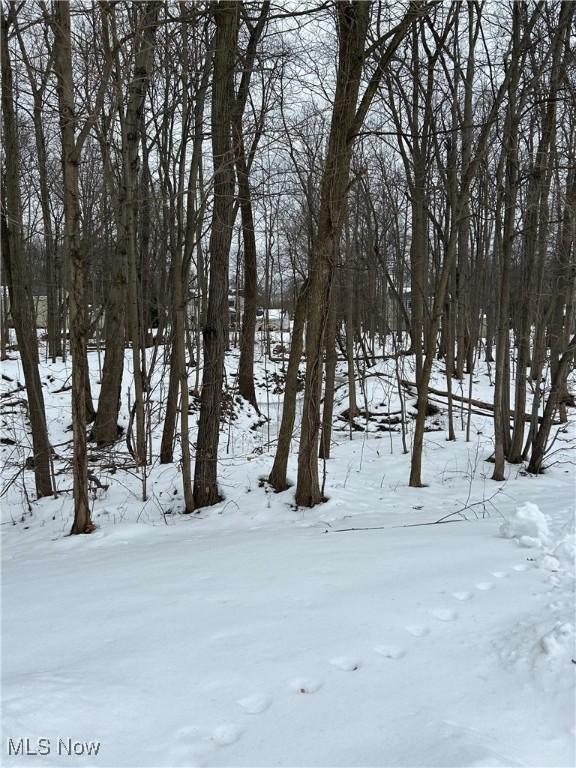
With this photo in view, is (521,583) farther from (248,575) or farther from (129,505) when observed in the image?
(129,505)

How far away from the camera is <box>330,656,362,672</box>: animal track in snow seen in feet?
7.91

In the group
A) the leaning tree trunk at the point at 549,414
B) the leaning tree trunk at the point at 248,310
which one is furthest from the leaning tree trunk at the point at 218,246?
the leaning tree trunk at the point at 248,310

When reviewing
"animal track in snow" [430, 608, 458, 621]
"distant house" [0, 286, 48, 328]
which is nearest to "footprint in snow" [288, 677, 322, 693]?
"animal track in snow" [430, 608, 458, 621]

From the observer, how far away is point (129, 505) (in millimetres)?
6770

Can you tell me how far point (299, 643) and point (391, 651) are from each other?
48 cm

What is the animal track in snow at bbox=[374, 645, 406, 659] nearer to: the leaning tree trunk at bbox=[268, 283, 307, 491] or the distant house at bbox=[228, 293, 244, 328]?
the leaning tree trunk at bbox=[268, 283, 307, 491]

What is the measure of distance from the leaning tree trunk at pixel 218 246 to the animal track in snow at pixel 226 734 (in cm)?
462

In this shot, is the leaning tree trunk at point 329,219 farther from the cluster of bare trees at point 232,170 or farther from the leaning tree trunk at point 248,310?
the leaning tree trunk at point 248,310

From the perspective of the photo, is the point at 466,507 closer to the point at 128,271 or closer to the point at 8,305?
the point at 128,271

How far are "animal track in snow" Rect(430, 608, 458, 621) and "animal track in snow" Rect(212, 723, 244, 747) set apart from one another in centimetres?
130

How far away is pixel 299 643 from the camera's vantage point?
8.71 feet

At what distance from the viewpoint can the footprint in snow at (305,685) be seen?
89.5 inches

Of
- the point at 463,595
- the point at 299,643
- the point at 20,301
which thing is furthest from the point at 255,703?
the point at 20,301

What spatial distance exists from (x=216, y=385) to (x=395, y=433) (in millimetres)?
7121
